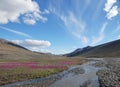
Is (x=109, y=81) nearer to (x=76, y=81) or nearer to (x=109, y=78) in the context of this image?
(x=109, y=78)

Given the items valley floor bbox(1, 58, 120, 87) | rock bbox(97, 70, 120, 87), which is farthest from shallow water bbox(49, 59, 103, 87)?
rock bbox(97, 70, 120, 87)

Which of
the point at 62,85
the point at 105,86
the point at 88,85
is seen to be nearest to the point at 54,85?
the point at 62,85

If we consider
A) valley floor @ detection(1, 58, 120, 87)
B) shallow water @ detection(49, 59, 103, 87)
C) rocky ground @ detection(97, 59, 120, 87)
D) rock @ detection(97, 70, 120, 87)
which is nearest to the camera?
rock @ detection(97, 70, 120, 87)

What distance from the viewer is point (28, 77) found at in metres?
34.8

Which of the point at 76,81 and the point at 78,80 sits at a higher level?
the point at 78,80

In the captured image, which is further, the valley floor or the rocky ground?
the valley floor

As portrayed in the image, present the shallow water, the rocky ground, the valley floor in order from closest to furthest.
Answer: the rocky ground < the valley floor < the shallow water

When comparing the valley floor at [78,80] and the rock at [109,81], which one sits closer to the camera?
the rock at [109,81]

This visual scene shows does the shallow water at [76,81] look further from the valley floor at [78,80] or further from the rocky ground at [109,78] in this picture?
the rocky ground at [109,78]

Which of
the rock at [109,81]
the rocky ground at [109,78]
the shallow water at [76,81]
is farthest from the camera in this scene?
the shallow water at [76,81]

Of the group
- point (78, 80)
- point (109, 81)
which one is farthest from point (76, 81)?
point (109, 81)

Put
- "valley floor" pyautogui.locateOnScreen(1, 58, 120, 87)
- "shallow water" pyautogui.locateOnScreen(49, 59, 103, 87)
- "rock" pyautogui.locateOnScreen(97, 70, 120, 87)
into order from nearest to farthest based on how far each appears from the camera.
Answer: "rock" pyautogui.locateOnScreen(97, 70, 120, 87)
"valley floor" pyautogui.locateOnScreen(1, 58, 120, 87)
"shallow water" pyautogui.locateOnScreen(49, 59, 103, 87)

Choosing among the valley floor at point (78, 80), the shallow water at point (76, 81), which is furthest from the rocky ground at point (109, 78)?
the shallow water at point (76, 81)

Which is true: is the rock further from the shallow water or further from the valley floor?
the shallow water
